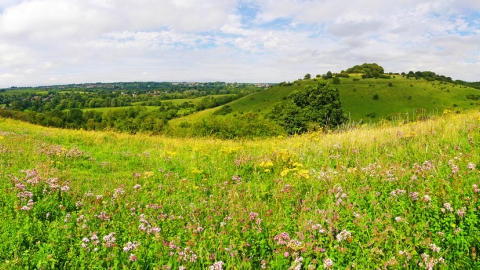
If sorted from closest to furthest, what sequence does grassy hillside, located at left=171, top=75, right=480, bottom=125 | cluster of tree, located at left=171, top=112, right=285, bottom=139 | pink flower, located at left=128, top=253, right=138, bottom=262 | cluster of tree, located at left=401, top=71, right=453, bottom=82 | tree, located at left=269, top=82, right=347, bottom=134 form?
1. pink flower, located at left=128, top=253, right=138, bottom=262
2. cluster of tree, located at left=171, top=112, right=285, bottom=139
3. tree, located at left=269, top=82, right=347, bottom=134
4. grassy hillside, located at left=171, top=75, right=480, bottom=125
5. cluster of tree, located at left=401, top=71, right=453, bottom=82

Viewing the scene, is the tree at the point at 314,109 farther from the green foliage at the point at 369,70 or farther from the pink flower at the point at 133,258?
the green foliage at the point at 369,70

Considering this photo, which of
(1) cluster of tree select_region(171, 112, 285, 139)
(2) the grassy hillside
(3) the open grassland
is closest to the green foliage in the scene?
(2) the grassy hillside

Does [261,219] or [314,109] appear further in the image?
[314,109]

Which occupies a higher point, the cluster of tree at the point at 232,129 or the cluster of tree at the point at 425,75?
the cluster of tree at the point at 425,75

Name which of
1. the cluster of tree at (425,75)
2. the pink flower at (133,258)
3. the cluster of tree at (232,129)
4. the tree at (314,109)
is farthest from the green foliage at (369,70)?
the pink flower at (133,258)

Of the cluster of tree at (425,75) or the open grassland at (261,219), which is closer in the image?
the open grassland at (261,219)

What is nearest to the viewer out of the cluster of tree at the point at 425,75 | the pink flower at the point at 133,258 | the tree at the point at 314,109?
the pink flower at the point at 133,258

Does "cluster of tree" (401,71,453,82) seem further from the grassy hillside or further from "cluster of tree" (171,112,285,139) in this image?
"cluster of tree" (171,112,285,139)

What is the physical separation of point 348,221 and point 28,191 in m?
5.73

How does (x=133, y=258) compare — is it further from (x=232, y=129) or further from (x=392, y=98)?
(x=392, y=98)

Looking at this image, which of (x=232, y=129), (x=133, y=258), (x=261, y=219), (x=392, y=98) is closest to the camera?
(x=133, y=258)

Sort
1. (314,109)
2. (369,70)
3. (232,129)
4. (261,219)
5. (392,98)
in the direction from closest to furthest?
(261,219) → (232,129) → (314,109) → (392,98) → (369,70)

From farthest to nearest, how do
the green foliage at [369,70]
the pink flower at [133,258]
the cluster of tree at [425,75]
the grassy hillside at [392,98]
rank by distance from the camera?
the cluster of tree at [425,75], the green foliage at [369,70], the grassy hillside at [392,98], the pink flower at [133,258]

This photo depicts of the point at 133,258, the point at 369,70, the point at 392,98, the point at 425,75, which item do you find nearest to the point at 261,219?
the point at 133,258
